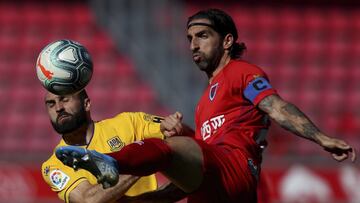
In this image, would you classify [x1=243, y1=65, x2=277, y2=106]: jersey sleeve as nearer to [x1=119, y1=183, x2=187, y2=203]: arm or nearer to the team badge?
the team badge

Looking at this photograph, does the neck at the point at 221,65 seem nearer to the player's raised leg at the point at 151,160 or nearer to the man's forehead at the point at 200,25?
the man's forehead at the point at 200,25

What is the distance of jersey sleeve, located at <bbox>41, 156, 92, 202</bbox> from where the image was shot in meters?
6.45

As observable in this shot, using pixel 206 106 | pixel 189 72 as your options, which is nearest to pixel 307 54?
pixel 189 72

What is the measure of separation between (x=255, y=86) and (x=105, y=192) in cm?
124

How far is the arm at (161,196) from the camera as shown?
6.39m

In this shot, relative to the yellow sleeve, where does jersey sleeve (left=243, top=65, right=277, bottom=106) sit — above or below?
above

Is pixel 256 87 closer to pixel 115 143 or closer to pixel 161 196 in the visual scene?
pixel 161 196

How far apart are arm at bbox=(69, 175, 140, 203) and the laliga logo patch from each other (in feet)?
0.75

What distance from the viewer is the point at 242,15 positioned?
1463 cm

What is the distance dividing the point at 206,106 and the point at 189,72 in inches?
267

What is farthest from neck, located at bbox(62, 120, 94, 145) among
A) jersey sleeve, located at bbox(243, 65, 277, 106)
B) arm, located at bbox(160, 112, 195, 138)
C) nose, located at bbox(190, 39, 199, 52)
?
jersey sleeve, located at bbox(243, 65, 277, 106)

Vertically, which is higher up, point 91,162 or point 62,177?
point 91,162

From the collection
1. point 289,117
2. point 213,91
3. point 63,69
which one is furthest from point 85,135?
point 289,117

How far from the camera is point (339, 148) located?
5434mm
